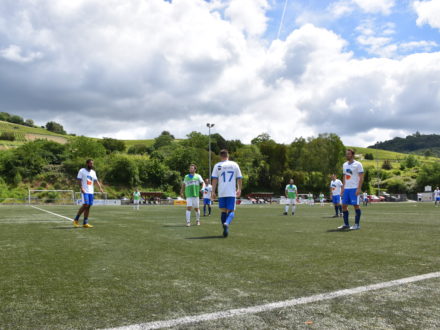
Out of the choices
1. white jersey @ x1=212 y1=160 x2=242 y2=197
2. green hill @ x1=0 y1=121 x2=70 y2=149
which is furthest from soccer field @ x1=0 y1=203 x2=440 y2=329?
green hill @ x1=0 y1=121 x2=70 y2=149

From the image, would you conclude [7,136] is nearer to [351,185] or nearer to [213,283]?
[351,185]

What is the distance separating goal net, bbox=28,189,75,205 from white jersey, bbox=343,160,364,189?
142ft

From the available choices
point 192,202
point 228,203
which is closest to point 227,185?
point 228,203

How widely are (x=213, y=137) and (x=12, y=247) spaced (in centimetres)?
9817

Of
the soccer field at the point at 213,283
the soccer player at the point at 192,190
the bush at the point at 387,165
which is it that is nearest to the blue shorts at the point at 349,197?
the soccer field at the point at 213,283

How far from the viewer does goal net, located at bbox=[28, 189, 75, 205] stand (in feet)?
156

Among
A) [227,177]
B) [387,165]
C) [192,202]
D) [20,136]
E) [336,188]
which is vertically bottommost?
[192,202]

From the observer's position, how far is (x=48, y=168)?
2714 inches

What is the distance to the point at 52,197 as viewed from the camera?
50.6 m

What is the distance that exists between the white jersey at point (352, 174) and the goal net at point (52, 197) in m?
43.3

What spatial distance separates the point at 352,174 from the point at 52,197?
Result: 4849 cm

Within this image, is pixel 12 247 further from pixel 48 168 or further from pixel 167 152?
pixel 167 152

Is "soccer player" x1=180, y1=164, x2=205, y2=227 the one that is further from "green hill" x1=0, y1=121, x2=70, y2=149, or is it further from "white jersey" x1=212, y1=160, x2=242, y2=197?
"green hill" x1=0, y1=121, x2=70, y2=149

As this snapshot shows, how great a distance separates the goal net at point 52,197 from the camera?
4769 cm
